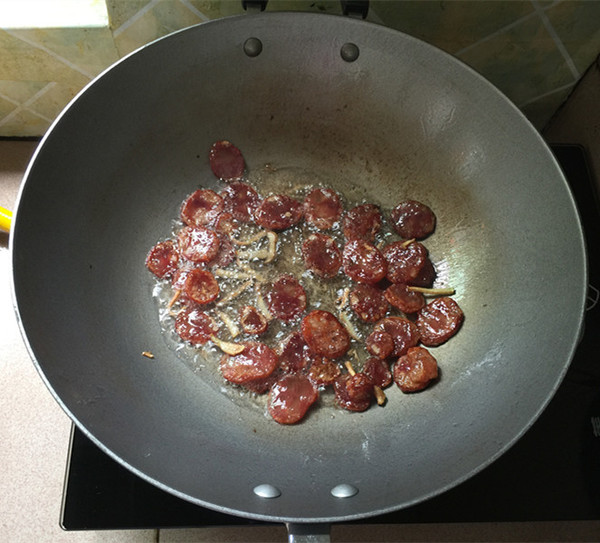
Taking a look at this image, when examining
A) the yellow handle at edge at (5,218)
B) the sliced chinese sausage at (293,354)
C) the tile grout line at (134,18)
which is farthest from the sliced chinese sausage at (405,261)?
the yellow handle at edge at (5,218)

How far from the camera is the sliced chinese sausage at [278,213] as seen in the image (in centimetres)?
123

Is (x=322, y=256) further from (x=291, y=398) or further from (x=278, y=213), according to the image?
(x=291, y=398)

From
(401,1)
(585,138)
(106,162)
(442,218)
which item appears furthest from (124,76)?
(585,138)

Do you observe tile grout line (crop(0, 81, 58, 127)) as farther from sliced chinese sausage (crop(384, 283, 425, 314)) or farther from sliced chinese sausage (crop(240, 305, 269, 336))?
sliced chinese sausage (crop(384, 283, 425, 314))

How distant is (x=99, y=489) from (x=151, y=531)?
0.52ft

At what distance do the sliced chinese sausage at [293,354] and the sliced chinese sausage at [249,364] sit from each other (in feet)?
0.06

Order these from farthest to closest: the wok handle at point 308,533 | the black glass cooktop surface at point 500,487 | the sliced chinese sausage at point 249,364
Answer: the sliced chinese sausage at point 249,364 < the black glass cooktop surface at point 500,487 < the wok handle at point 308,533

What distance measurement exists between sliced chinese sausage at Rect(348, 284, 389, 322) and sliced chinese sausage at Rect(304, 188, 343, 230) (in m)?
0.16

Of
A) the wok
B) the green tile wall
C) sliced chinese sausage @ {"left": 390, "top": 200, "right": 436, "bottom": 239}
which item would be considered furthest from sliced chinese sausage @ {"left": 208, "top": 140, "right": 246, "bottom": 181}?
sliced chinese sausage @ {"left": 390, "top": 200, "right": 436, "bottom": 239}

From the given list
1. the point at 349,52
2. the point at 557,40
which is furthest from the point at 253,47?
the point at 557,40

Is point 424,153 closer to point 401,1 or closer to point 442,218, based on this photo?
point 442,218

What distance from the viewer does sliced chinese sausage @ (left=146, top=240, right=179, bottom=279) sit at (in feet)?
3.86

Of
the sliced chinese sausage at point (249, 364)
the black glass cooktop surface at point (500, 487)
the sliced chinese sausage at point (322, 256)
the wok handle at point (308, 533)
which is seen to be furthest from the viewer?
the sliced chinese sausage at point (322, 256)

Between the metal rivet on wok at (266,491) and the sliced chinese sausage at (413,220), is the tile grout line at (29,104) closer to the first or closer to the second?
the sliced chinese sausage at (413,220)
